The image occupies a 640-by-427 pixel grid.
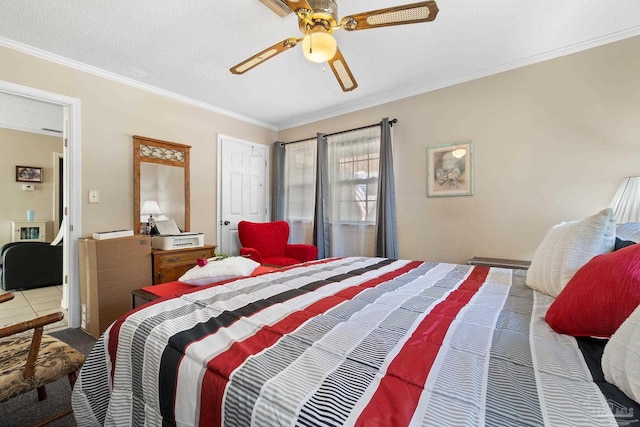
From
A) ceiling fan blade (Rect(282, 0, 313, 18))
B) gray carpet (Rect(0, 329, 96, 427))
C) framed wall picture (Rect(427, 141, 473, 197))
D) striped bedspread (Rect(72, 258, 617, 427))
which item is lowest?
gray carpet (Rect(0, 329, 96, 427))

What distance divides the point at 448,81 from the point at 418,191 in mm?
1229

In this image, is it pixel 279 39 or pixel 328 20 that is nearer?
pixel 328 20

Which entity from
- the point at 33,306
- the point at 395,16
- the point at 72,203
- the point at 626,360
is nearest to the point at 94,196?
the point at 72,203

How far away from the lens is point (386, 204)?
3283 millimetres

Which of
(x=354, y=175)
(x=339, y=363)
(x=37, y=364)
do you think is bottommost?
(x=37, y=364)

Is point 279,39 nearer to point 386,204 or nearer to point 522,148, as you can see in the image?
point 386,204

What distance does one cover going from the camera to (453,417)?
0.53m

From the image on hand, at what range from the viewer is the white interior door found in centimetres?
391

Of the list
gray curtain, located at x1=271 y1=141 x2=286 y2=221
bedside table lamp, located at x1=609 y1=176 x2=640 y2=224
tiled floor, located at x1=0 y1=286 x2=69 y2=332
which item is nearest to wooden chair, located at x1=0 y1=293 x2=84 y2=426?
tiled floor, located at x1=0 y1=286 x2=69 y2=332

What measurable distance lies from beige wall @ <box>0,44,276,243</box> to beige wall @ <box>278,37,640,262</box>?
2.60 meters

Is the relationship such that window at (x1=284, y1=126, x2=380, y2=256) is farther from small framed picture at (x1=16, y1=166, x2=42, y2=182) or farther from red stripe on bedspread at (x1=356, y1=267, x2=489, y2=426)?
small framed picture at (x1=16, y1=166, x2=42, y2=182)

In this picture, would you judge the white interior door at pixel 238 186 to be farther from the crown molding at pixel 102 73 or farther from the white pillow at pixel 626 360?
the white pillow at pixel 626 360

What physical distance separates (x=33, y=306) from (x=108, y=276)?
1.54 meters

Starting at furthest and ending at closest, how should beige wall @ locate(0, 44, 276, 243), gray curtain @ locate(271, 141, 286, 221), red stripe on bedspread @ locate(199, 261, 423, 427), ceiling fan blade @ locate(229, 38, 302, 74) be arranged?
gray curtain @ locate(271, 141, 286, 221)
beige wall @ locate(0, 44, 276, 243)
ceiling fan blade @ locate(229, 38, 302, 74)
red stripe on bedspread @ locate(199, 261, 423, 427)
